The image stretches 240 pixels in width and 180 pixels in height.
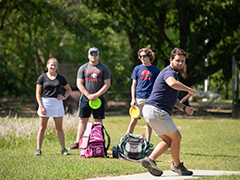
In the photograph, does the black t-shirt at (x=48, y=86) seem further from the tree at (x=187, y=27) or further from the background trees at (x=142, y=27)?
the tree at (x=187, y=27)

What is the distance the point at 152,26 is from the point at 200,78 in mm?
3914

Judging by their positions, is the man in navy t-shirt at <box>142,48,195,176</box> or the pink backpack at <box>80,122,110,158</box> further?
the pink backpack at <box>80,122,110,158</box>

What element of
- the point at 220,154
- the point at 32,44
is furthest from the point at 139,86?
the point at 32,44

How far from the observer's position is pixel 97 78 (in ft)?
23.3

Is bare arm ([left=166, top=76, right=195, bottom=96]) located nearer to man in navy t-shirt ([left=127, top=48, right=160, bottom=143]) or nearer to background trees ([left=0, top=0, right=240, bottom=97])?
man in navy t-shirt ([left=127, top=48, right=160, bottom=143])

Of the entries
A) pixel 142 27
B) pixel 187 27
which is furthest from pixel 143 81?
pixel 187 27

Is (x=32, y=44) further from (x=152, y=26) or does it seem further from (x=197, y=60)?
(x=197, y=60)

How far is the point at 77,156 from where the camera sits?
259 inches

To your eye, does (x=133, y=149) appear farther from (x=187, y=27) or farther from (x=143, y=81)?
(x=187, y=27)

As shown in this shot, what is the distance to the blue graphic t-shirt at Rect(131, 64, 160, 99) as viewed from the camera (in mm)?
7121

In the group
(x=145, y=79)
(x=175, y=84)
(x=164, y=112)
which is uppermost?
(x=175, y=84)

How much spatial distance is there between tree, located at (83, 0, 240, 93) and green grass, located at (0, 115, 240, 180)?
20.6 feet

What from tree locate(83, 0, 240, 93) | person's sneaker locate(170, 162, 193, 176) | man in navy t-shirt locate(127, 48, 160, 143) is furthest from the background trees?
→ person's sneaker locate(170, 162, 193, 176)

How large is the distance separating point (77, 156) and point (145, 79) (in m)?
2.18
